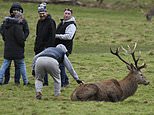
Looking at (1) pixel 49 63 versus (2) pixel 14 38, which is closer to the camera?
(1) pixel 49 63

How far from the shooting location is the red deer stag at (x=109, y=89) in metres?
11.7

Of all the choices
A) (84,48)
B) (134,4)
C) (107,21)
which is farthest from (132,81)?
(134,4)

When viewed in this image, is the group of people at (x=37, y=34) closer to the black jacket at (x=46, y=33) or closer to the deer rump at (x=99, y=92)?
the black jacket at (x=46, y=33)

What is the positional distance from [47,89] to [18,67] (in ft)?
3.33

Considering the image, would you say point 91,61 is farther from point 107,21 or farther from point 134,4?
point 134,4

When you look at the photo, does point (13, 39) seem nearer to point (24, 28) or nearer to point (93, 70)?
point (24, 28)

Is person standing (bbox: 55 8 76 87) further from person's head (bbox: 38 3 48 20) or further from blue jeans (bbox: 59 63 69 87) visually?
person's head (bbox: 38 3 48 20)

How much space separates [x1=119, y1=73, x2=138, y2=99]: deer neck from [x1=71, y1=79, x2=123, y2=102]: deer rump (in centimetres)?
19

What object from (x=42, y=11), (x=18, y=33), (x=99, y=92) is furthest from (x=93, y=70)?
(x=99, y=92)

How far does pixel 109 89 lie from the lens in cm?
→ 1204

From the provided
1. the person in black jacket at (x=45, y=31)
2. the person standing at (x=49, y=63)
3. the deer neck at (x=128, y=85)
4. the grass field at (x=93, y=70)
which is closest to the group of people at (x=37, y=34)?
the person in black jacket at (x=45, y=31)

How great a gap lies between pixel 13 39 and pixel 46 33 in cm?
94

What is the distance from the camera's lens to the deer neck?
12.5 m

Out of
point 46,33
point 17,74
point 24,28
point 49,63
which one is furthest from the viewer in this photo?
point 17,74
